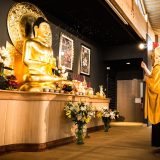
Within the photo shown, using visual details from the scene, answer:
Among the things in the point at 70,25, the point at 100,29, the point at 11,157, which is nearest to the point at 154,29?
the point at 100,29

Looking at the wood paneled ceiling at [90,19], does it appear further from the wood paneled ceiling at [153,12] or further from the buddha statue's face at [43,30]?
the wood paneled ceiling at [153,12]

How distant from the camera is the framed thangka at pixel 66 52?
6.16 meters

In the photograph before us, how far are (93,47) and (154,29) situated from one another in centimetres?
358

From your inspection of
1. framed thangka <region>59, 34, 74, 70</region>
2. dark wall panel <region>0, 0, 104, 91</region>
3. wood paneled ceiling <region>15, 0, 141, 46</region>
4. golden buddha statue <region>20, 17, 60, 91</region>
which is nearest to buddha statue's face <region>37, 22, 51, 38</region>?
golden buddha statue <region>20, 17, 60, 91</region>

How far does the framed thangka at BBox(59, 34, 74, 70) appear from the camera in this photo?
6.16 m

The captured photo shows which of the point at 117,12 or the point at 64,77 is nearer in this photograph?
the point at 64,77

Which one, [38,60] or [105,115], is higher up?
[38,60]

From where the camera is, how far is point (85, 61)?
7.41m

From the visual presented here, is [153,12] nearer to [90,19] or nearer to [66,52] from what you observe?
[90,19]

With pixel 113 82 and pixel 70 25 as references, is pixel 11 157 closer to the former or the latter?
pixel 70 25

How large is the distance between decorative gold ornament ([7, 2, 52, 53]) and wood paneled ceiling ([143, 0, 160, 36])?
475cm

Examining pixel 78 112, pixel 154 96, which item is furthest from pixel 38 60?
pixel 154 96

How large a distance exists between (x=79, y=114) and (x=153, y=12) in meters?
6.21

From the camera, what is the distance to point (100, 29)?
693 centimetres
